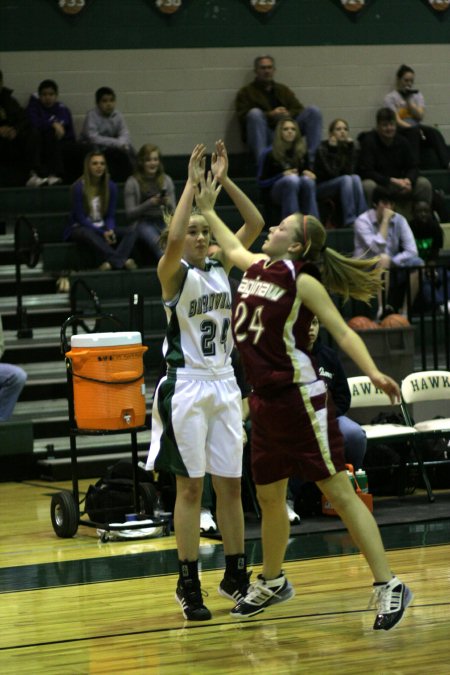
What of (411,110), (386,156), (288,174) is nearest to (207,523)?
(288,174)

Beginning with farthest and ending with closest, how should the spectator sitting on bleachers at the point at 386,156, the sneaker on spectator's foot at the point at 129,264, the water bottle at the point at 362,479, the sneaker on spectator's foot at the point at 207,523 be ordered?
the spectator sitting on bleachers at the point at 386,156 → the sneaker on spectator's foot at the point at 129,264 → the water bottle at the point at 362,479 → the sneaker on spectator's foot at the point at 207,523

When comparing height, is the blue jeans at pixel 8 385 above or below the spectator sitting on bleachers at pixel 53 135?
below

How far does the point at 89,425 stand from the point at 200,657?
9.35 feet

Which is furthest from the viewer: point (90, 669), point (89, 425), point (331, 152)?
point (331, 152)

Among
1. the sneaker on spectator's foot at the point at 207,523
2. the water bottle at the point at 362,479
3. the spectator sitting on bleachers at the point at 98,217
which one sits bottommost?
the sneaker on spectator's foot at the point at 207,523

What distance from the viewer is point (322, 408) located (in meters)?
5.06

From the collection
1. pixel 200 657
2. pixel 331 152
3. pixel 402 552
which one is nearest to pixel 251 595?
pixel 200 657

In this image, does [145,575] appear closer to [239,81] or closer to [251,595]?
[251,595]

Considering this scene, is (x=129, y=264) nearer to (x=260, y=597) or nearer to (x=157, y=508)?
(x=157, y=508)

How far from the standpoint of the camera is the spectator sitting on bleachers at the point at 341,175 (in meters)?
12.5

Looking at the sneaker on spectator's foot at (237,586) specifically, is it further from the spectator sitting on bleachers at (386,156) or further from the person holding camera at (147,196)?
the spectator sitting on bleachers at (386,156)

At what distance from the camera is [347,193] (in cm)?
1250

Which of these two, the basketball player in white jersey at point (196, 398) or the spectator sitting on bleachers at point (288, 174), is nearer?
the basketball player in white jersey at point (196, 398)

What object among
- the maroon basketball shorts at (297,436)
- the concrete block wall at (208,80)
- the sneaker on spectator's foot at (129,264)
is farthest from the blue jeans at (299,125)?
the maroon basketball shorts at (297,436)
